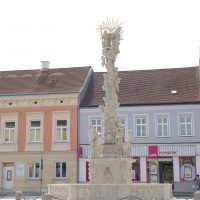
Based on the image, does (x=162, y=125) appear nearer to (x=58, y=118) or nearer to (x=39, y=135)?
(x=58, y=118)

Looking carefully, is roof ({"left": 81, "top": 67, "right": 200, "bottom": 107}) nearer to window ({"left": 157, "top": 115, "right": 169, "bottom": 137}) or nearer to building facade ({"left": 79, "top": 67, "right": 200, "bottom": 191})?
building facade ({"left": 79, "top": 67, "right": 200, "bottom": 191})

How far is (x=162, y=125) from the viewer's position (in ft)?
110

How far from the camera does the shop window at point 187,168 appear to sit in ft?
106

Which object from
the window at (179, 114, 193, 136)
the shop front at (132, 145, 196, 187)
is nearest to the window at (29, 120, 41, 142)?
the shop front at (132, 145, 196, 187)

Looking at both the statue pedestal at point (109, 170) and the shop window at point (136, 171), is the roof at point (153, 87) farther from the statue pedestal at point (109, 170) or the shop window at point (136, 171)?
the statue pedestal at point (109, 170)

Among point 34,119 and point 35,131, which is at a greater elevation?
point 34,119

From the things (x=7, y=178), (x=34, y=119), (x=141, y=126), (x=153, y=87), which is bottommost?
(x=7, y=178)

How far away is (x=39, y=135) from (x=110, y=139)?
15521 millimetres

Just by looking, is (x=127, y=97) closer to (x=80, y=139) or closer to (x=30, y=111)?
(x=80, y=139)

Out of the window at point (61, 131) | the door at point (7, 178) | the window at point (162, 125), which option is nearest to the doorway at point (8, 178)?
the door at point (7, 178)

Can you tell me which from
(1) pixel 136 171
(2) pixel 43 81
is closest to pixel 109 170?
(1) pixel 136 171

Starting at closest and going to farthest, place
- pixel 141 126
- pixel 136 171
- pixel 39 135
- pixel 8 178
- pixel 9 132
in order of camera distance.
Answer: pixel 136 171 < pixel 141 126 < pixel 8 178 < pixel 39 135 < pixel 9 132

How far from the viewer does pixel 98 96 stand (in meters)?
35.7

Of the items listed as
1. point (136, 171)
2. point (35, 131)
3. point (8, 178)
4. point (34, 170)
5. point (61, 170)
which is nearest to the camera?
point (136, 171)
